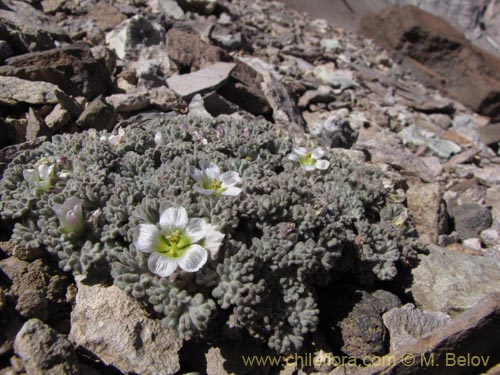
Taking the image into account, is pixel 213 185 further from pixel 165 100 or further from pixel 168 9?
pixel 168 9

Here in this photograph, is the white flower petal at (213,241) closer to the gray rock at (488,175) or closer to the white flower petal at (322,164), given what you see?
the white flower petal at (322,164)

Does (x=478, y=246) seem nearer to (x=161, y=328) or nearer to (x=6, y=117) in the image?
(x=161, y=328)

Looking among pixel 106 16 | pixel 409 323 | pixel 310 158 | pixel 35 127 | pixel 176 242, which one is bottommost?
pixel 106 16

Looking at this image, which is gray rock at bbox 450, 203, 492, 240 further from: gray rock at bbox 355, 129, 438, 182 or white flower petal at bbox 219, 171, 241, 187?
white flower petal at bbox 219, 171, 241, 187

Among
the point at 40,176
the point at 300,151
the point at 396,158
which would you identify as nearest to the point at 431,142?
the point at 396,158

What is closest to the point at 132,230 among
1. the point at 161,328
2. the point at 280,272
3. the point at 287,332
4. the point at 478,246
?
the point at 161,328

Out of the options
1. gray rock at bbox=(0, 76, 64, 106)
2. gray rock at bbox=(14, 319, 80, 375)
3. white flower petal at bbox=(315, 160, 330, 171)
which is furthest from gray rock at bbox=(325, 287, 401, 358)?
gray rock at bbox=(0, 76, 64, 106)

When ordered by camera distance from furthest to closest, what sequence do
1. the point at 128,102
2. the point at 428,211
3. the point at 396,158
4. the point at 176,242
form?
the point at 396,158 < the point at 128,102 < the point at 428,211 < the point at 176,242

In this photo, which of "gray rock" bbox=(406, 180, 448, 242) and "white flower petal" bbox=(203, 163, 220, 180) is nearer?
"white flower petal" bbox=(203, 163, 220, 180)
